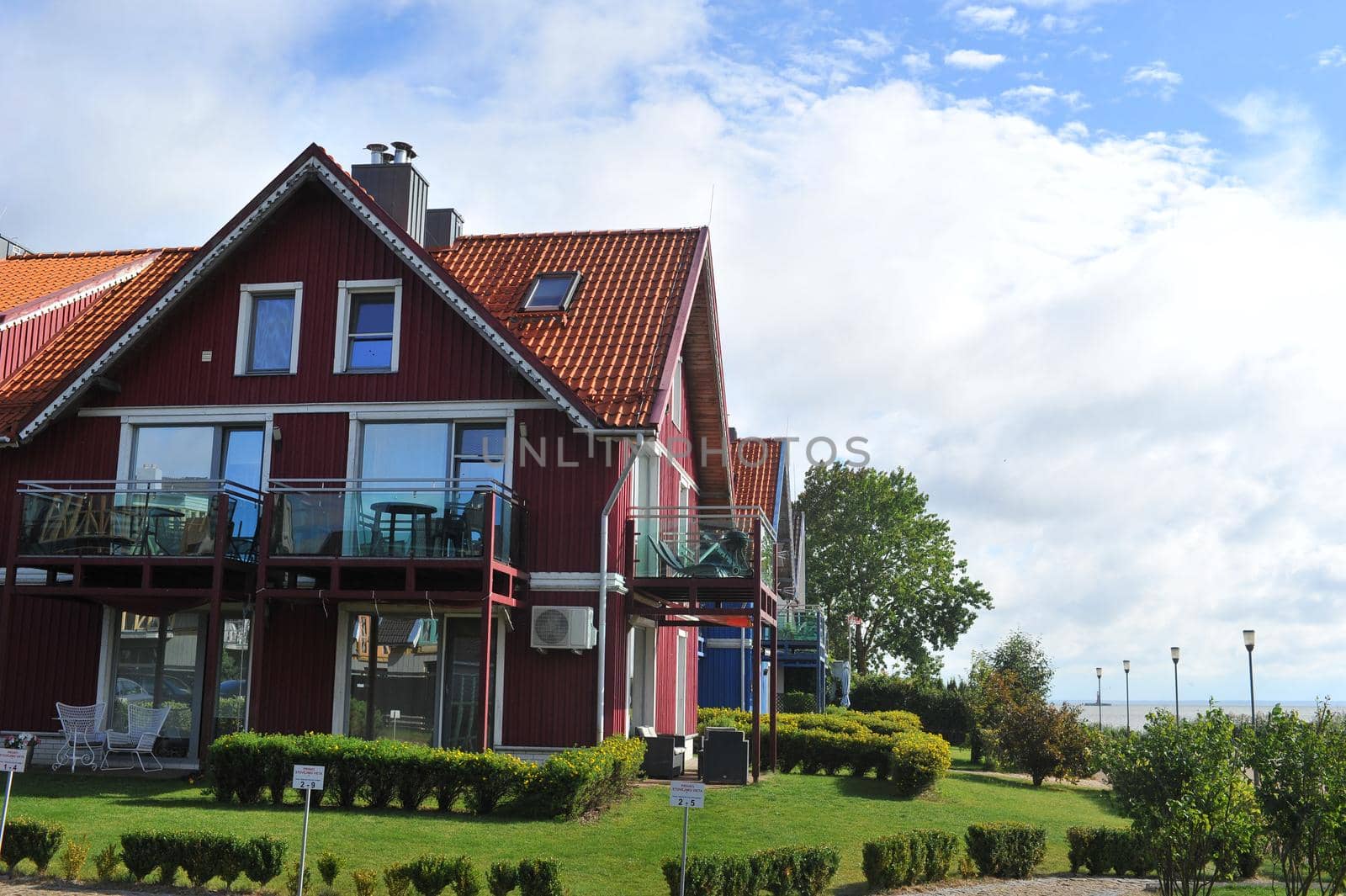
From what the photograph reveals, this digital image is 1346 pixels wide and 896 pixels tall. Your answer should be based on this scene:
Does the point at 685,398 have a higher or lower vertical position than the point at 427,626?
higher

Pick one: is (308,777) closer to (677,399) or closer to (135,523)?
(135,523)

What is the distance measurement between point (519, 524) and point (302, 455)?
376cm

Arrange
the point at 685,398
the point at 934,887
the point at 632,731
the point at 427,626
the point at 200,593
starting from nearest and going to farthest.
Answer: the point at 934,887, the point at 200,593, the point at 427,626, the point at 632,731, the point at 685,398

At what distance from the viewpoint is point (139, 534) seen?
61.4 feet

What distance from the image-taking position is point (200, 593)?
59.7ft

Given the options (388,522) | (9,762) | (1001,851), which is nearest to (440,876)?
(9,762)

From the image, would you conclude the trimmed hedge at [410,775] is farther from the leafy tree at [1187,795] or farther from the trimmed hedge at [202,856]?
the leafy tree at [1187,795]

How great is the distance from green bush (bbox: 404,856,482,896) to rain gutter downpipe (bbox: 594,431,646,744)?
754 centimetres

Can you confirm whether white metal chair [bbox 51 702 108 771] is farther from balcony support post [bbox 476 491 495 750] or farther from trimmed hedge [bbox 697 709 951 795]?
trimmed hedge [bbox 697 709 951 795]

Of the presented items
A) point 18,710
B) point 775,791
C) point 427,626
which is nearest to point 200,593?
point 427,626

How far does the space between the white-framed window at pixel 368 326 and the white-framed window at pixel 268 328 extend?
0.73m

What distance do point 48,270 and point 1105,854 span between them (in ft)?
73.0

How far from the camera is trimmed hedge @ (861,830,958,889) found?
42.0 ft

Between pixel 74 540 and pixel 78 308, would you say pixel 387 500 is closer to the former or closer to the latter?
pixel 74 540
